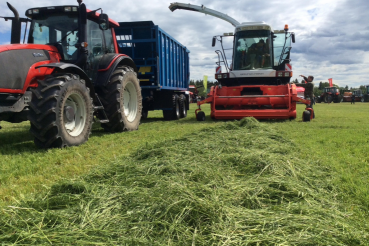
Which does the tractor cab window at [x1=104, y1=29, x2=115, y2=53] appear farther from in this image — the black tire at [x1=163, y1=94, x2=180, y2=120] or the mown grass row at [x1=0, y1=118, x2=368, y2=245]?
the mown grass row at [x1=0, y1=118, x2=368, y2=245]

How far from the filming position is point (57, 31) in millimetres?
5250

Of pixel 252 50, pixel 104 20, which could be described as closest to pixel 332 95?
pixel 252 50

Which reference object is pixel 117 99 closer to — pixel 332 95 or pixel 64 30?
pixel 64 30

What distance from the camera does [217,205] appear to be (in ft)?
6.44

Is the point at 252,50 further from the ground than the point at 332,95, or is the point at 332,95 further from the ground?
the point at 252,50

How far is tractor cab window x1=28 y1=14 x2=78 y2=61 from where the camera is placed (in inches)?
204

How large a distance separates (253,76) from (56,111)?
23.1 ft

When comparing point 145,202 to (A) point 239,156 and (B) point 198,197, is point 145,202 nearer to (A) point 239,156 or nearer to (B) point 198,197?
(B) point 198,197

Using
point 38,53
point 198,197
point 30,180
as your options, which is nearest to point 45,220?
point 198,197

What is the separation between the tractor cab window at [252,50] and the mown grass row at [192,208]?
738 cm

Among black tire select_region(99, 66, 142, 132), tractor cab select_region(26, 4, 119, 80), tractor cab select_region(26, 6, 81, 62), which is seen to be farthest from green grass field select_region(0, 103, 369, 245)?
tractor cab select_region(26, 6, 81, 62)

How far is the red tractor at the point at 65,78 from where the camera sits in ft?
13.3

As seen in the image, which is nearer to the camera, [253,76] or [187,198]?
[187,198]

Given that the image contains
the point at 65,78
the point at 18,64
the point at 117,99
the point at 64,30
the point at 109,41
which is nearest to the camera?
the point at 18,64
